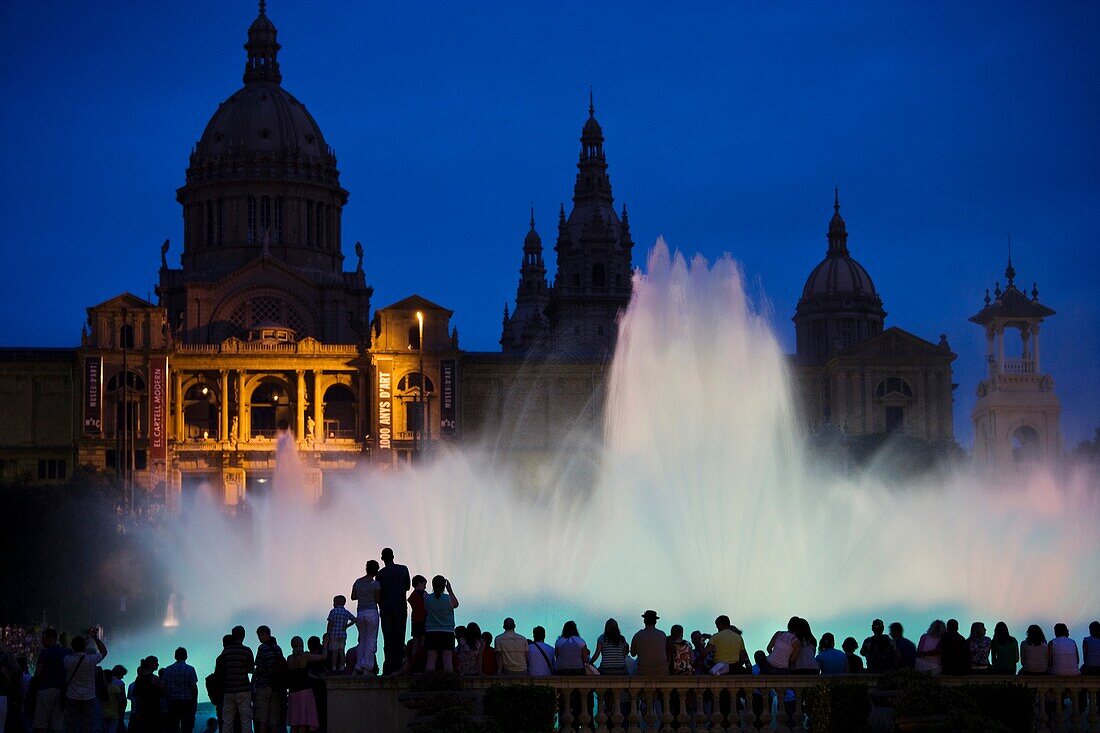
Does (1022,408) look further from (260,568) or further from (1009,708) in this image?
(1009,708)

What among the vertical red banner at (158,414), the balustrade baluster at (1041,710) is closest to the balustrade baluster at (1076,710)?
the balustrade baluster at (1041,710)

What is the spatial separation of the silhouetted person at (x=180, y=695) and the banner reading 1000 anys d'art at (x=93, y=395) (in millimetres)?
75848

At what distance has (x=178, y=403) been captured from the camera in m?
105

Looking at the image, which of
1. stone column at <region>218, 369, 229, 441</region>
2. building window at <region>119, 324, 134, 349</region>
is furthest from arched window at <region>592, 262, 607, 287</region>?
building window at <region>119, 324, 134, 349</region>

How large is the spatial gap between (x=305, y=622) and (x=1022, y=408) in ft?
Result: 175

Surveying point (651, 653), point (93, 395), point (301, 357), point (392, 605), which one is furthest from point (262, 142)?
point (651, 653)

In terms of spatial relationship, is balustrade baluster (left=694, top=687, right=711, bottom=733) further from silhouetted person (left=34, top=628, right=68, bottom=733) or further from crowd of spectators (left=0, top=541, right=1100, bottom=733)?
silhouetted person (left=34, top=628, right=68, bottom=733)

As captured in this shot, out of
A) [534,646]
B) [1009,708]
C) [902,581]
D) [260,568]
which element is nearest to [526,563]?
[902,581]

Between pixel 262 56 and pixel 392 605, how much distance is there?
10196cm

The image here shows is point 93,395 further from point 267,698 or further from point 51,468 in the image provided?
point 267,698

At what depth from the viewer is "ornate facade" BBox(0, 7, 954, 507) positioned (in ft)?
338

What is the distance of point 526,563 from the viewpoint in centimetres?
4722

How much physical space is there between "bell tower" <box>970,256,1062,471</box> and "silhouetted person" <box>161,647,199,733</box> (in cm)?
6833

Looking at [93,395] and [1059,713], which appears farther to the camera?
[93,395]
